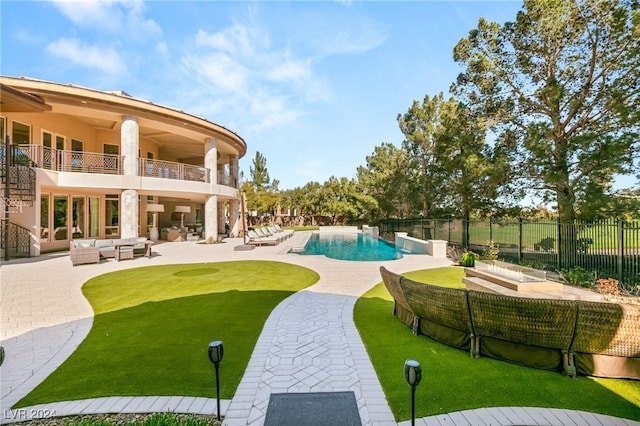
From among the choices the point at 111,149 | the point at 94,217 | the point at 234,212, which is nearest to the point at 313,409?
the point at 94,217

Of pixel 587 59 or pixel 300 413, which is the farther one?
pixel 587 59

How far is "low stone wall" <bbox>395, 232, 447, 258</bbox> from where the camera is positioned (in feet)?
50.0

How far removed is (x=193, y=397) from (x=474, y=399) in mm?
3184

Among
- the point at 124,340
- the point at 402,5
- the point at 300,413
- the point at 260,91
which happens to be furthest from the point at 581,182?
the point at 260,91

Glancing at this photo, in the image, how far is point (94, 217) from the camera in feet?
61.6

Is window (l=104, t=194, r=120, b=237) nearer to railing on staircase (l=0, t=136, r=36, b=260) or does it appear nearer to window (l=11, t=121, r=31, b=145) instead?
window (l=11, t=121, r=31, b=145)

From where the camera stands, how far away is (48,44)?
36.5ft

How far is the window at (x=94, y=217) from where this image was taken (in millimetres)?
18469

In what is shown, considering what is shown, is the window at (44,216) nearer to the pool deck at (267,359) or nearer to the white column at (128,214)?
the white column at (128,214)

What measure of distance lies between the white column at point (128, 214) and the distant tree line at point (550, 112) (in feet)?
61.3

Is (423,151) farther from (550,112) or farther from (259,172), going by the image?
(259,172)

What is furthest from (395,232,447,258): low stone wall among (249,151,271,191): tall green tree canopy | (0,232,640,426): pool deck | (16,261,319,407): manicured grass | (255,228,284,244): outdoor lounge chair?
(249,151,271,191): tall green tree canopy

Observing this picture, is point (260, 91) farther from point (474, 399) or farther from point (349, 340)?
point (474, 399)

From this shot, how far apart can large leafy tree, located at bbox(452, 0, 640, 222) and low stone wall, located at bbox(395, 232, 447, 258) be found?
5228mm
